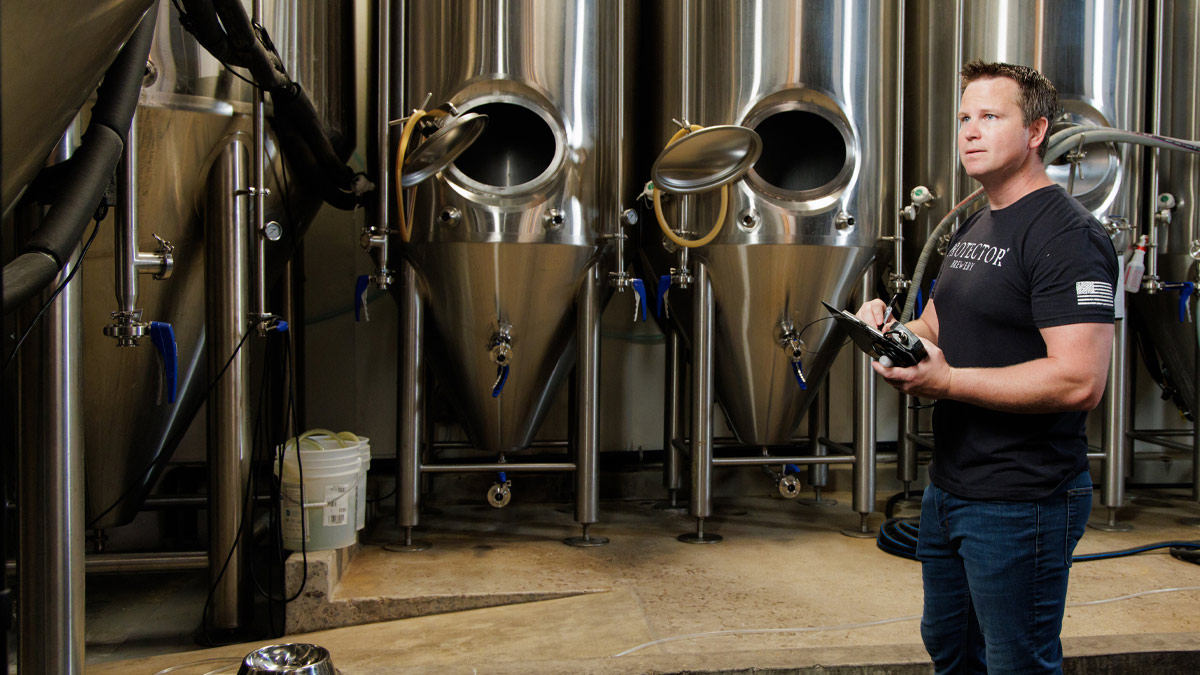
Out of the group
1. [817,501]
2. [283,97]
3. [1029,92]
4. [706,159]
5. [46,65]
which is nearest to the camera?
[46,65]

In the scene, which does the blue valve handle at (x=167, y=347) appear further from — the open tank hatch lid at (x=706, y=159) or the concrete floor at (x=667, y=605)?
the open tank hatch lid at (x=706, y=159)

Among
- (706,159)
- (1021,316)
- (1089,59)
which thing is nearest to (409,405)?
(706,159)

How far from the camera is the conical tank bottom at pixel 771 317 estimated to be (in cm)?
297

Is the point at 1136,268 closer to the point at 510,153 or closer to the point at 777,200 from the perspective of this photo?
the point at 777,200

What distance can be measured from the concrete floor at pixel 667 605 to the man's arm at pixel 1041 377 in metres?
0.83

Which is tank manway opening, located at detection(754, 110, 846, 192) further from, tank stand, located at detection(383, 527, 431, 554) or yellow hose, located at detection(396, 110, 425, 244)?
tank stand, located at detection(383, 527, 431, 554)

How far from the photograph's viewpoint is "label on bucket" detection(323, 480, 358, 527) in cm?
251

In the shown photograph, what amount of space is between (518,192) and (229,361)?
99 centimetres

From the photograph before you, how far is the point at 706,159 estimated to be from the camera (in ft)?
8.69

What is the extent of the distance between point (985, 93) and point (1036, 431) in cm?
56

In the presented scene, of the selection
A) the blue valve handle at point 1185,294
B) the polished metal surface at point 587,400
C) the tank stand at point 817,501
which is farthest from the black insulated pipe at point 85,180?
the blue valve handle at point 1185,294

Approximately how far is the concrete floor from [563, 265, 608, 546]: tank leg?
0.58ft

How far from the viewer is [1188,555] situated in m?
2.86

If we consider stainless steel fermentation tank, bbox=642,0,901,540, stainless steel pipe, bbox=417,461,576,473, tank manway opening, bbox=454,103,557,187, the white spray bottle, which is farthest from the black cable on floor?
tank manway opening, bbox=454,103,557,187
